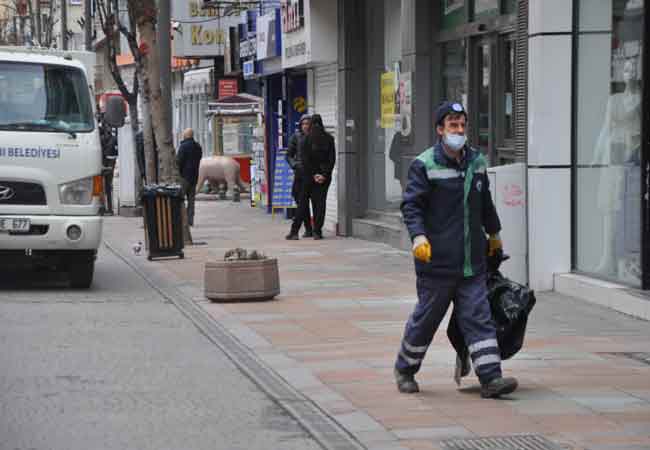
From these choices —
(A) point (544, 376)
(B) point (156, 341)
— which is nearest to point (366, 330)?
(B) point (156, 341)

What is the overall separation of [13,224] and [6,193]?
326mm

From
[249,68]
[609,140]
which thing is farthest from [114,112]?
[249,68]

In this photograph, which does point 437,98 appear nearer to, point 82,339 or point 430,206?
point 82,339

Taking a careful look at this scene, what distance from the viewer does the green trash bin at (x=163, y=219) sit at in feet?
60.9

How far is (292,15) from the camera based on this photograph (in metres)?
25.3

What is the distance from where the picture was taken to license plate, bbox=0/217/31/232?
14398 mm

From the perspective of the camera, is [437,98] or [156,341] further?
[437,98]

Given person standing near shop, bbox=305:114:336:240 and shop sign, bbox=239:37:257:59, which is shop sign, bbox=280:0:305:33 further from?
shop sign, bbox=239:37:257:59

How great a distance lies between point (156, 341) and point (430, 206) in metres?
3.52

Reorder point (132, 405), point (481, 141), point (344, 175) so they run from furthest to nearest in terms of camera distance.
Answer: point (344, 175), point (481, 141), point (132, 405)

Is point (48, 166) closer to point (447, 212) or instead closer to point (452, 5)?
point (452, 5)

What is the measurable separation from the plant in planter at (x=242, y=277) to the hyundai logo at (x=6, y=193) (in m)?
2.23

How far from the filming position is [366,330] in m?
11.7

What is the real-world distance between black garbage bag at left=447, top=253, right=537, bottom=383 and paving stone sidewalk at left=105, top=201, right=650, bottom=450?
9.7 inches
